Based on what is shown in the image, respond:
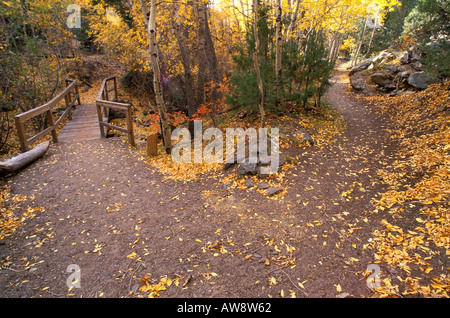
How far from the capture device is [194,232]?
14.1 ft

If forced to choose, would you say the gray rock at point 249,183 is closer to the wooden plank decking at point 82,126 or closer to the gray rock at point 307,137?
the gray rock at point 307,137

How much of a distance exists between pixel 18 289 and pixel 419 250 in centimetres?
570

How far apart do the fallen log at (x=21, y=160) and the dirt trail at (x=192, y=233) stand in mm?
212

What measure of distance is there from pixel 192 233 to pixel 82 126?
28.5 ft

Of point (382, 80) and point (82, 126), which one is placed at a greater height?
point (382, 80)

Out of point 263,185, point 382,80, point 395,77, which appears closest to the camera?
point 263,185

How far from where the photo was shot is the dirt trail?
313 cm

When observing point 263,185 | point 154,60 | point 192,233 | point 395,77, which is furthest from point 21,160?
point 395,77

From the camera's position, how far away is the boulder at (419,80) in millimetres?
10727

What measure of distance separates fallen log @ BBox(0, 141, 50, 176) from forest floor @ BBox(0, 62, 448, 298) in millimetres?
294

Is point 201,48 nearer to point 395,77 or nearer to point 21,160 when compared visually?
point 21,160

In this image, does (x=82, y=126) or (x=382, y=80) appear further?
(x=382, y=80)

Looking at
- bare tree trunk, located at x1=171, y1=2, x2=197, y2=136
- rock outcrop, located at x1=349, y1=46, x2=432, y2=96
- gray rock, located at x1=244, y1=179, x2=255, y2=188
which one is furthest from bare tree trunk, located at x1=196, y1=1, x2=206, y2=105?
rock outcrop, located at x1=349, y1=46, x2=432, y2=96

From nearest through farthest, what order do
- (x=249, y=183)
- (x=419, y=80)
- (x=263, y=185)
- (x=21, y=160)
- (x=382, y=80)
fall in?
(x=263, y=185), (x=249, y=183), (x=21, y=160), (x=419, y=80), (x=382, y=80)
